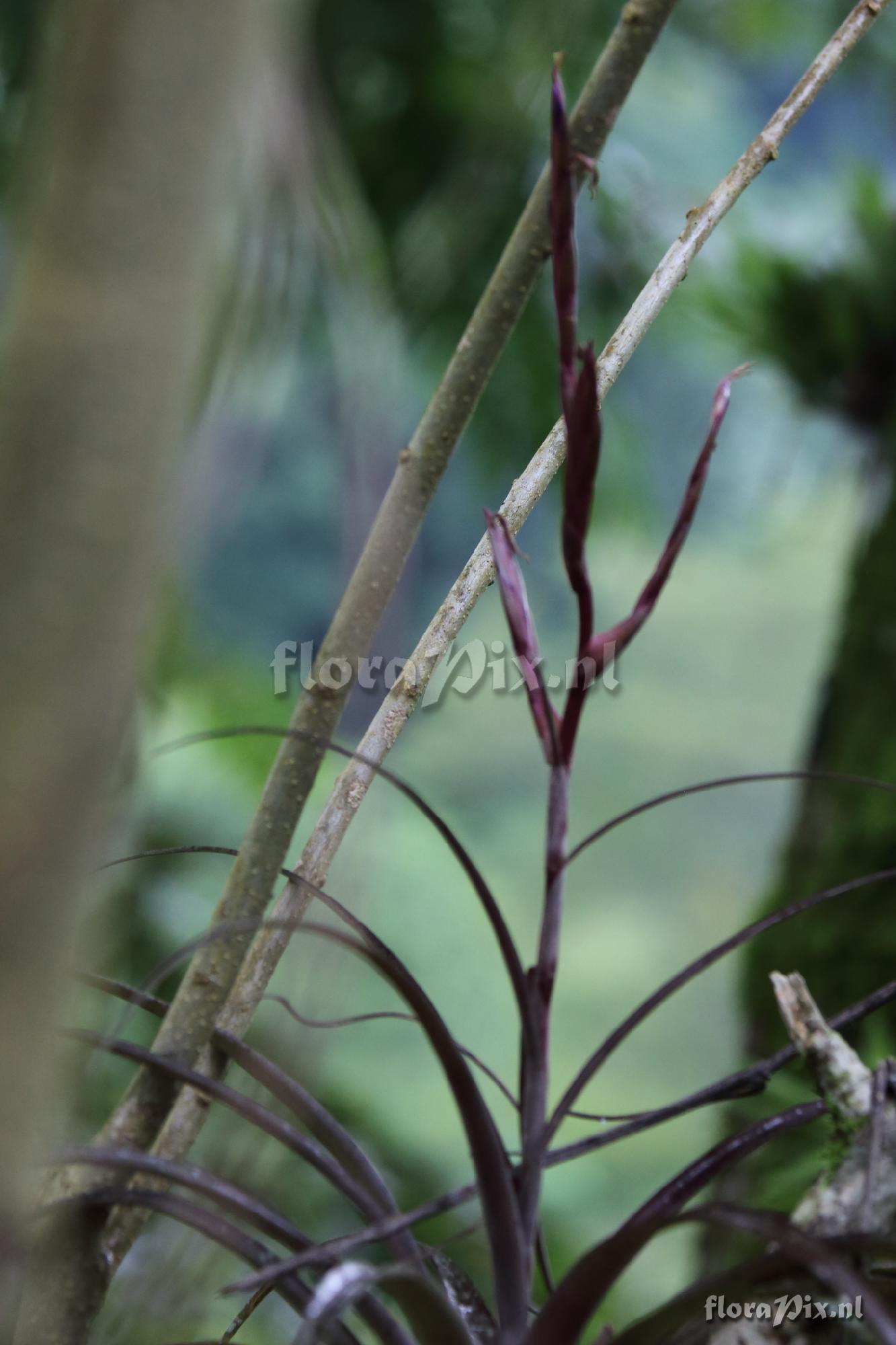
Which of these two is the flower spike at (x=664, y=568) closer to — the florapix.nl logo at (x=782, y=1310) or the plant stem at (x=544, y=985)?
the plant stem at (x=544, y=985)

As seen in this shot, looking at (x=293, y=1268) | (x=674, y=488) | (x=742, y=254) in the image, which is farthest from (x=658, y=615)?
(x=293, y=1268)

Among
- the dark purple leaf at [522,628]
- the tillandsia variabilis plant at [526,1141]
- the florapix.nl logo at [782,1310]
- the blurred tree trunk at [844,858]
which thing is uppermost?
the blurred tree trunk at [844,858]

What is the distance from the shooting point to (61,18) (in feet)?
0.53

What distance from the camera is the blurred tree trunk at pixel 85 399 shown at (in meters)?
0.15

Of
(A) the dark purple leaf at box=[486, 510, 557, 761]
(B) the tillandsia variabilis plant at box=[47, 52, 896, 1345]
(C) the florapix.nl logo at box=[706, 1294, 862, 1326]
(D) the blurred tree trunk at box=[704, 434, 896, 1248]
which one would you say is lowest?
(C) the florapix.nl logo at box=[706, 1294, 862, 1326]

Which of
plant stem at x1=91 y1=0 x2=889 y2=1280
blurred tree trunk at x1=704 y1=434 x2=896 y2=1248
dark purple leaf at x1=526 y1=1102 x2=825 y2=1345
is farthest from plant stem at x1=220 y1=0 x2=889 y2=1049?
blurred tree trunk at x1=704 y1=434 x2=896 y2=1248

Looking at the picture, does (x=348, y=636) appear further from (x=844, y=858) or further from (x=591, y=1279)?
(x=844, y=858)

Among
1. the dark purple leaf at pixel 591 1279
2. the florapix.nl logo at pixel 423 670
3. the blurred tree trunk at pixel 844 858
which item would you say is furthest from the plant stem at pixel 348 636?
the blurred tree trunk at pixel 844 858

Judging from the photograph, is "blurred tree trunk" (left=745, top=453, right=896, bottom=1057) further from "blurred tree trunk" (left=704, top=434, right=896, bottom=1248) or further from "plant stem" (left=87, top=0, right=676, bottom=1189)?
"plant stem" (left=87, top=0, right=676, bottom=1189)

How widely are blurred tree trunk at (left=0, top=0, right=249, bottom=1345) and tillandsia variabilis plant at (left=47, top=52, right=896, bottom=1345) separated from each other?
2.7 inches

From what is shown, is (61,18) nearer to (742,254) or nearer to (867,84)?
(742,254)

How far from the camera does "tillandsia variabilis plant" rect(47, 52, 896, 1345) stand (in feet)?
0.73

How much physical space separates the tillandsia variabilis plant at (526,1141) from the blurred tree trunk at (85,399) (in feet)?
Result: 0.23

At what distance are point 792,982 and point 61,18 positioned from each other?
0.84ft
